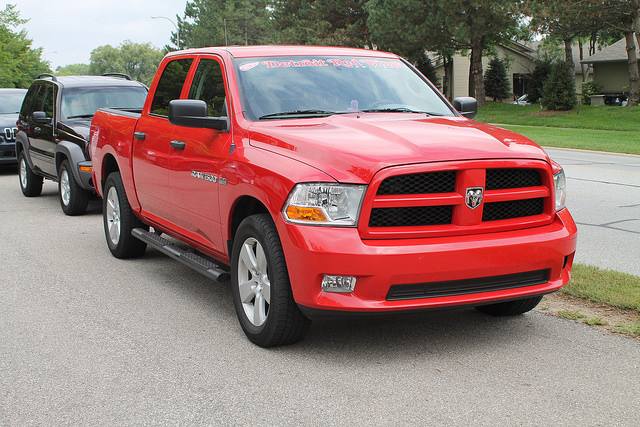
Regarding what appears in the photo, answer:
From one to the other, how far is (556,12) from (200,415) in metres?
36.1

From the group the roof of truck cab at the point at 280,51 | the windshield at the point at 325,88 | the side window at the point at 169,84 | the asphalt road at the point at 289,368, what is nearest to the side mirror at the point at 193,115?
the windshield at the point at 325,88

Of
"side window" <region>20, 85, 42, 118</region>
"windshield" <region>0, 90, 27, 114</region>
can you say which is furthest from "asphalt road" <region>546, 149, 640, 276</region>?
"windshield" <region>0, 90, 27, 114</region>

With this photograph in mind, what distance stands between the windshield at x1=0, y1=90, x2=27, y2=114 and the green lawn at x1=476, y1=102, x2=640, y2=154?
47.5 feet

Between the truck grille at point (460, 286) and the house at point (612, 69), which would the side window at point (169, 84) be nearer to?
the truck grille at point (460, 286)

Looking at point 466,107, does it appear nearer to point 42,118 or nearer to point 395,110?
point 395,110

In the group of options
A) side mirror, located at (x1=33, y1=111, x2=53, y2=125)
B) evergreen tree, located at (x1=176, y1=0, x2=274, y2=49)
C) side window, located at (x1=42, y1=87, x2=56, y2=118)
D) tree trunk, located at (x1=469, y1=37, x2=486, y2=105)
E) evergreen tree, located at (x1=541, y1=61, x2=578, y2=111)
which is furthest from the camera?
evergreen tree, located at (x1=176, y1=0, x2=274, y2=49)

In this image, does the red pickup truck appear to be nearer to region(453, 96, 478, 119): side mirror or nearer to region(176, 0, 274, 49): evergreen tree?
region(453, 96, 478, 119): side mirror

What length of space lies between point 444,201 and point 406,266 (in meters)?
0.44

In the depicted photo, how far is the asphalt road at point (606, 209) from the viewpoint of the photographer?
25.2 ft

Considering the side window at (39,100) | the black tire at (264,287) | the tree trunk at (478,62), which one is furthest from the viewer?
the tree trunk at (478,62)

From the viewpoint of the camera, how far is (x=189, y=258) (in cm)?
610

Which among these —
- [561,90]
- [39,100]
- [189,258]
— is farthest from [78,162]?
[561,90]

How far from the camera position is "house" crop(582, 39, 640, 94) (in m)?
54.0

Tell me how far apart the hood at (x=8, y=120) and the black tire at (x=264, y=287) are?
42.0 ft
